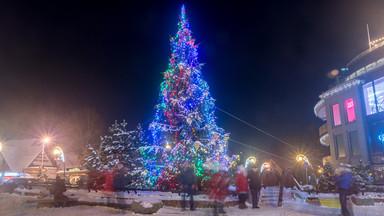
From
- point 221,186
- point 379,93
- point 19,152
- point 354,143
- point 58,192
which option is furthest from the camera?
point 19,152

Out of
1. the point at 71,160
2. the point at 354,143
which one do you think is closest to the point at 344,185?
the point at 354,143

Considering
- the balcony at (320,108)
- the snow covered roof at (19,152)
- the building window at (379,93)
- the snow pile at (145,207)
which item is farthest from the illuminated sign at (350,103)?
the snow covered roof at (19,152)

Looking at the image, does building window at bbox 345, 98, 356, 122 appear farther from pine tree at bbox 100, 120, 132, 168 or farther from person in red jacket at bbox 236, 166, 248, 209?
person in red jacket at bbox 236, 166, 248, 209

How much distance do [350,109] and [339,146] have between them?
16.4 feet

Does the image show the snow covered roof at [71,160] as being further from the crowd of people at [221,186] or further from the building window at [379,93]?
the crowd of people at [221,186]

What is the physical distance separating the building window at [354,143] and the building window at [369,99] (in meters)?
3.21

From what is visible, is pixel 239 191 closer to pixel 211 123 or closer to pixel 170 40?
pixel 211 123

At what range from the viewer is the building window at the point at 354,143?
33.8m

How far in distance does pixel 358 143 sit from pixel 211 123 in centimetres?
2287

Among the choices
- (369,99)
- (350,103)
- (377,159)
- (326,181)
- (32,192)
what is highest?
(350,103)

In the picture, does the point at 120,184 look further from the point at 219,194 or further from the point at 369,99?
the point at 369,99

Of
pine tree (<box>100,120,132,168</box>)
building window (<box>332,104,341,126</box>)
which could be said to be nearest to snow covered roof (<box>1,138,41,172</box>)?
pine tree (<box>100,120,132,168</box>)

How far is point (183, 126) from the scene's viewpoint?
56.2ft

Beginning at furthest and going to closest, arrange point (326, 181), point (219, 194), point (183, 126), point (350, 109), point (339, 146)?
point (339, 146) < point (350, 109) < point (326, 181) < point (183, 126) < point (219, 194)
